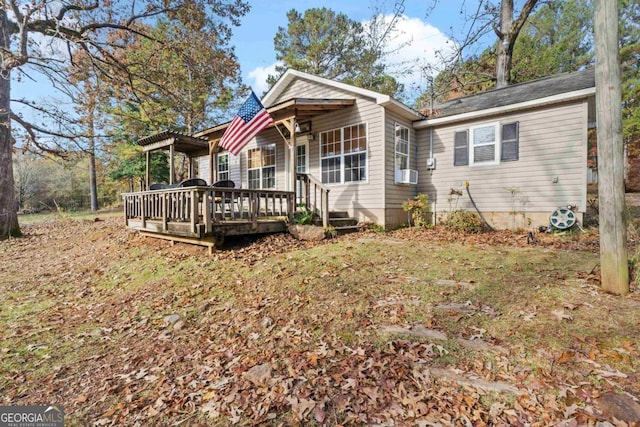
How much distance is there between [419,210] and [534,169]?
10.4 feet

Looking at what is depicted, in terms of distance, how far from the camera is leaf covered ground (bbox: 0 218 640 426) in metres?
2.03

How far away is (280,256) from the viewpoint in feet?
18.7

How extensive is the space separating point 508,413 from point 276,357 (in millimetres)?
1832

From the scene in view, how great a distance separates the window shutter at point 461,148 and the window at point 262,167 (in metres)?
6.42

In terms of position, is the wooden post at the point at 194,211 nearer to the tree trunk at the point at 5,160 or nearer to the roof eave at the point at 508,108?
the roof eave at the point at 508,108

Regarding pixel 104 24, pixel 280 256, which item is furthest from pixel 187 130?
pixel 280 256

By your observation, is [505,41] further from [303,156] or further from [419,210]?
[303,156]

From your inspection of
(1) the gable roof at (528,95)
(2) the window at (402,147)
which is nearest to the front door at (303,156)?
(2) the window at (402,147)

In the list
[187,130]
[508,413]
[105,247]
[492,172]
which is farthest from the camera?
[187,130]

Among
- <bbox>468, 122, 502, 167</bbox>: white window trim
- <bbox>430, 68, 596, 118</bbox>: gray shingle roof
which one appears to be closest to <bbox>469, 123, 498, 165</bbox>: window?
<bbox>468, 122, 502, 167</bbox>: white window trim

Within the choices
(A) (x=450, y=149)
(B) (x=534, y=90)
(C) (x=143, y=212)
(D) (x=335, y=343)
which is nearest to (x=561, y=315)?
(D) (x=335, y=343)

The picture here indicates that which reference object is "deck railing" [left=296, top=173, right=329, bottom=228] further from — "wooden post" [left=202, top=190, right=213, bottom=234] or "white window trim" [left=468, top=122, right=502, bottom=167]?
"white window trim" [left=468, top=122, right=502, bottom=167]

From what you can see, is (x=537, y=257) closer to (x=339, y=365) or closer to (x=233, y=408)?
(x=339, y=365)

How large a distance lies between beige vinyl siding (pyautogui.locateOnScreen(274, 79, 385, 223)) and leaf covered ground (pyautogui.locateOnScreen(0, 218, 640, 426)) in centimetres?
334
